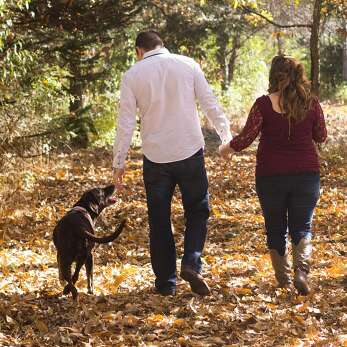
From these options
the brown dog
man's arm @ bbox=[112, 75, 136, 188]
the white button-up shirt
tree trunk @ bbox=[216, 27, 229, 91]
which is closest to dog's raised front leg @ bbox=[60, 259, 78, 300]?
the brown dog

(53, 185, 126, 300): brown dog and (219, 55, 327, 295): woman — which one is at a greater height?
(219, 55, 327, 295): woman

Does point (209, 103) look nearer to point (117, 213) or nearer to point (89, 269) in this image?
point (89, 269)

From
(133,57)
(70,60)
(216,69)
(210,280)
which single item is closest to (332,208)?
(210,280)

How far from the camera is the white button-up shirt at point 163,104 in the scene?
Answer: 5.38 metres

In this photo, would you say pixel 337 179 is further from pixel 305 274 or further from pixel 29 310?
pixel 29 310

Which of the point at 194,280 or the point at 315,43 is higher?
the point at 315,43

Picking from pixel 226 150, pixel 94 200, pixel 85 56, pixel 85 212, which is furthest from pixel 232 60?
pixel 226 150

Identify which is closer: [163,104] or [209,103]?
[163,104]

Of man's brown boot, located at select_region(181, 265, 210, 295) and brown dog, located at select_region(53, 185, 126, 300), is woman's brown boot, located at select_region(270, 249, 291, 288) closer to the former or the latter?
man's brown boot, located at select_region(181, 265, 210, 295)

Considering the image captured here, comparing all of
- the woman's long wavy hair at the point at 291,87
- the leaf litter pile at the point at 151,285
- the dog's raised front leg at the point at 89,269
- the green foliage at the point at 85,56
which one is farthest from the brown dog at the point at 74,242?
the green foliage at the point at 85,56

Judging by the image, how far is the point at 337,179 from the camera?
40.6 ft

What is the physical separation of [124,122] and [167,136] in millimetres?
392

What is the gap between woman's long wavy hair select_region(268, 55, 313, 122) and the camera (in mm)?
5320

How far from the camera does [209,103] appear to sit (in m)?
5.51
